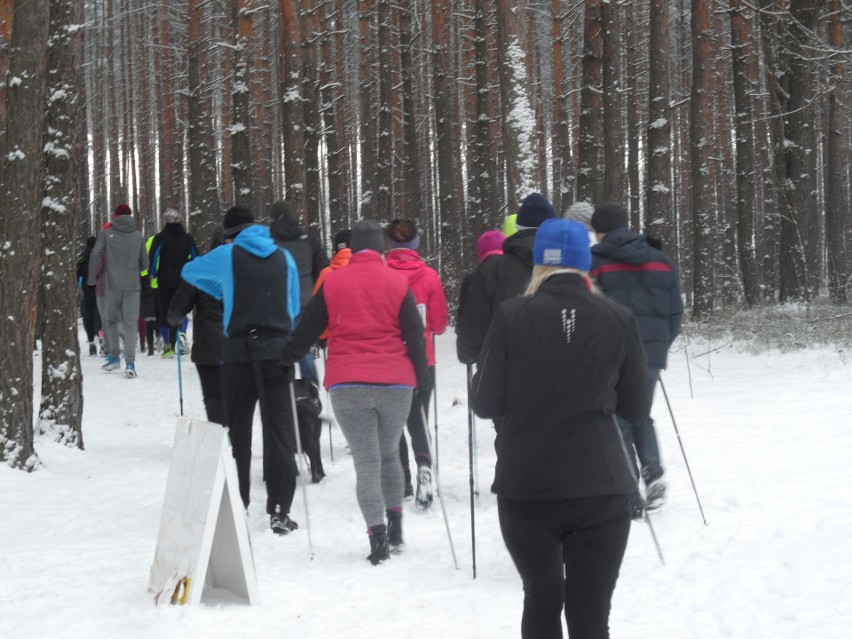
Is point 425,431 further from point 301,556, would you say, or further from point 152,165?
point 152,165

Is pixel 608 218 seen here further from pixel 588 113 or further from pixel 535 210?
pixel 588 113

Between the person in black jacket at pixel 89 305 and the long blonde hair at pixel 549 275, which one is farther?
the person in black jacket at pixel 89 305

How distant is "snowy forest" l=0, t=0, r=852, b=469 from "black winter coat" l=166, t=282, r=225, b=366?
1.47 m

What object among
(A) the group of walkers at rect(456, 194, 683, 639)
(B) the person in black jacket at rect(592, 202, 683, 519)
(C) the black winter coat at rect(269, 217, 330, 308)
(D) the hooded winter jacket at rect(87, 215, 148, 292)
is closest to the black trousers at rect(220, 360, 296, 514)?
(B) the person in black jacket at rect(592, 202, 683, 519)

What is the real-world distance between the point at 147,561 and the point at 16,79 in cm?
434

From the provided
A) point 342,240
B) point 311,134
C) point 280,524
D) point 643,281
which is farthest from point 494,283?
point 311,134

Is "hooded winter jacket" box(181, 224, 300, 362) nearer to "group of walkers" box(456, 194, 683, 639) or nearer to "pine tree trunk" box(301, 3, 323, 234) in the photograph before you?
"group of walkers" box(456, 194, 683, 639)

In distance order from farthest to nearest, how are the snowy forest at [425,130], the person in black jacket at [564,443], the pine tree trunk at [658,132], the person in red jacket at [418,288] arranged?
the pine tree trunk at [658,132], the snowy forest at [425,130], the person in red jacket at [418,288], the person in black jacket at [564,443]

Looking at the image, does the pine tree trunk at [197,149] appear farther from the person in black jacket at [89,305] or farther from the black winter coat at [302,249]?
the black winter coat at [302,249]

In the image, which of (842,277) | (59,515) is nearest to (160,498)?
(59,515)

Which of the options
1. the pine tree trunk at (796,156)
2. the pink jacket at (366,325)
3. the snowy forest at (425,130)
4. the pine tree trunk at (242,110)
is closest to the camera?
the pink jacket at (366,325)

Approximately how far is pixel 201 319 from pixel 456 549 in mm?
2976

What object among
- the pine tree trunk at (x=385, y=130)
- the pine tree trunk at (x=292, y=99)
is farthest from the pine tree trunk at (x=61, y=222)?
the pine tree trunk at (x=385, y=130)

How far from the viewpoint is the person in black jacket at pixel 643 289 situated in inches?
264
